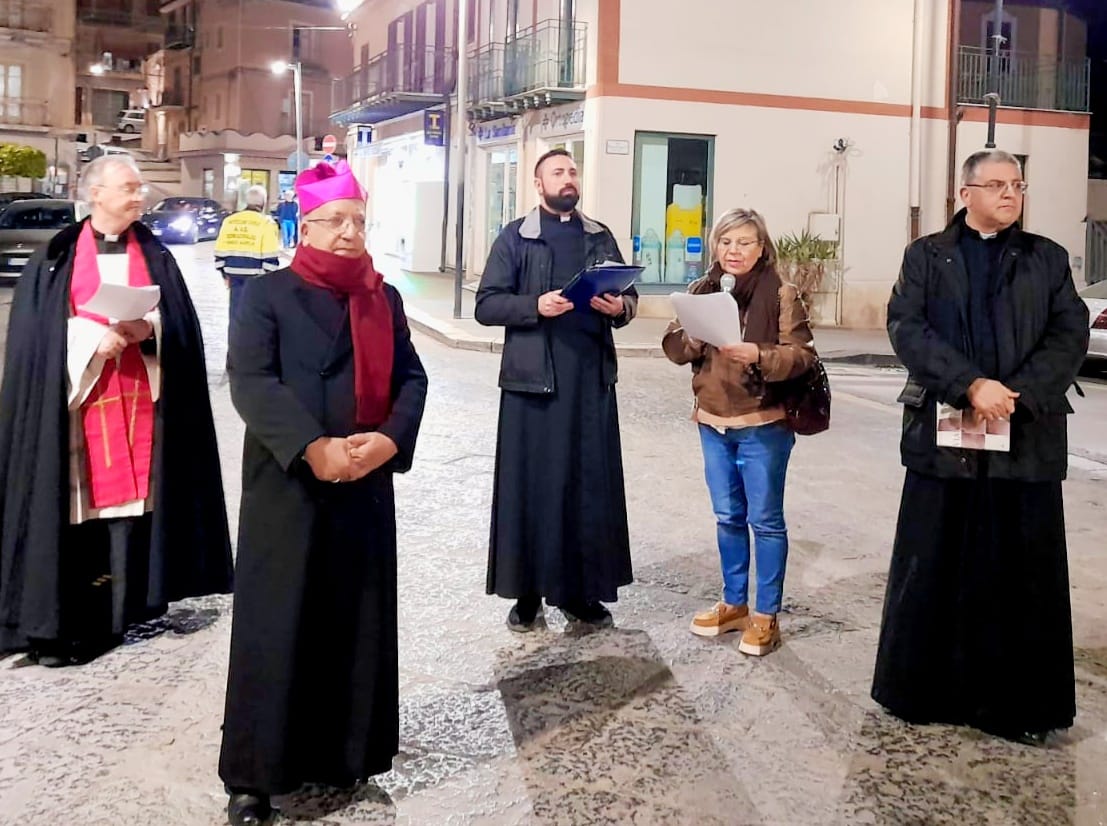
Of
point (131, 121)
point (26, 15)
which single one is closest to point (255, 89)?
point (26, 15)

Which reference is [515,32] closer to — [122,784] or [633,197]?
[633,197]

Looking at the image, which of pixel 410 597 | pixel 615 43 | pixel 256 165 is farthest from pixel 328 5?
pixel 410 597

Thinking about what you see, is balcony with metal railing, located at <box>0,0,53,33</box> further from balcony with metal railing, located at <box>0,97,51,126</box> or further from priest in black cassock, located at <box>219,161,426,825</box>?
priest in black cassock, located at <box>219,161,426,825</box>

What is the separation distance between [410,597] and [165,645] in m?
1.18

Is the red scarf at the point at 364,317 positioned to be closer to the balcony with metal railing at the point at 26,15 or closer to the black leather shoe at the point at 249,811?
the black leather shoe at the point at 249,811

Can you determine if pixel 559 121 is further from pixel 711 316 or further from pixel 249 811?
pixel 249 811

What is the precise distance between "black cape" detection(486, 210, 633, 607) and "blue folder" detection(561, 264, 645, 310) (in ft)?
0.64

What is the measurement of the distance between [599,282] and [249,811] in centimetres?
245

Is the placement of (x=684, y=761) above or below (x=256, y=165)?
below

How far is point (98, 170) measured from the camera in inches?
190

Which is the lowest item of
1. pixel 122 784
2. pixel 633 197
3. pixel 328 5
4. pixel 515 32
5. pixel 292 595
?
pixel 122 784

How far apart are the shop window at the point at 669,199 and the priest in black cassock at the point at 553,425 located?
16627mm

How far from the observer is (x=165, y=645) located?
5180mm

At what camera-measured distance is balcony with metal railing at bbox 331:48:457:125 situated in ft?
95.7
